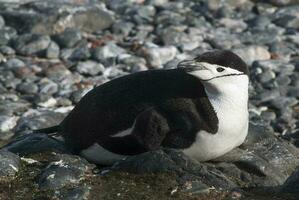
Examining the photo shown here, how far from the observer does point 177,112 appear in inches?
270

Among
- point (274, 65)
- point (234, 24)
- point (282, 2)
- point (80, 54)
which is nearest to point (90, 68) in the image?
point (80, 54)

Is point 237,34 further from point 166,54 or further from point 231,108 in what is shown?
point 231,108

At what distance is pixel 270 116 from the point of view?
12.4 metres

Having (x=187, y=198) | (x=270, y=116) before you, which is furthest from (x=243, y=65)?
(x=270, y=116)

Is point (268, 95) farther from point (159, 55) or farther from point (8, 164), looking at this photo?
point (8, 164)

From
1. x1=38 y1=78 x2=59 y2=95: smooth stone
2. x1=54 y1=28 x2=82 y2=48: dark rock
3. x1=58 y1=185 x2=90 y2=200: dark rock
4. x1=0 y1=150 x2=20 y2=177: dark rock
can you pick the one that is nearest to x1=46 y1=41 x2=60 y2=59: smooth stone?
x1=54 y1=28 x2=82 y2=48: dark rock

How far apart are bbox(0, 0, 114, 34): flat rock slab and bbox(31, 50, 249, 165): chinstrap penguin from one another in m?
8.42

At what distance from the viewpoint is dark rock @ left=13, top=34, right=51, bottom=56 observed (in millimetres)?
14477

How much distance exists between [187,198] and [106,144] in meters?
1.05

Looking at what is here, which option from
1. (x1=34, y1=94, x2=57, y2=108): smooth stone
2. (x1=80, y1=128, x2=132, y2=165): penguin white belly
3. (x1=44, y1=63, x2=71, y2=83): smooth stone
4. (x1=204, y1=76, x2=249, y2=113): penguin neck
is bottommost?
(x1=44, y1=63, x2=71, y2=83): smooth stone

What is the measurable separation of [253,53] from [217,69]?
792cm

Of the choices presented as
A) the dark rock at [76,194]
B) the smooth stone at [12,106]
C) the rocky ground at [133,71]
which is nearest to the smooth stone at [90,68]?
the rocky ground at [133,71]

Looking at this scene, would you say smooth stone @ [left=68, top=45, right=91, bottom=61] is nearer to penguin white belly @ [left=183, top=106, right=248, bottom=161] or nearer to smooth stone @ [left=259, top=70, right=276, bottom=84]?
smooth stone @ [left=259, top=70, right=276, bottom=84]

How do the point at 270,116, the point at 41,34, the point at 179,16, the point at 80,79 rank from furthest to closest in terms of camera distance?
the point at 179,16, the point at 41,34, the point at 80,79, the point at 270,116
